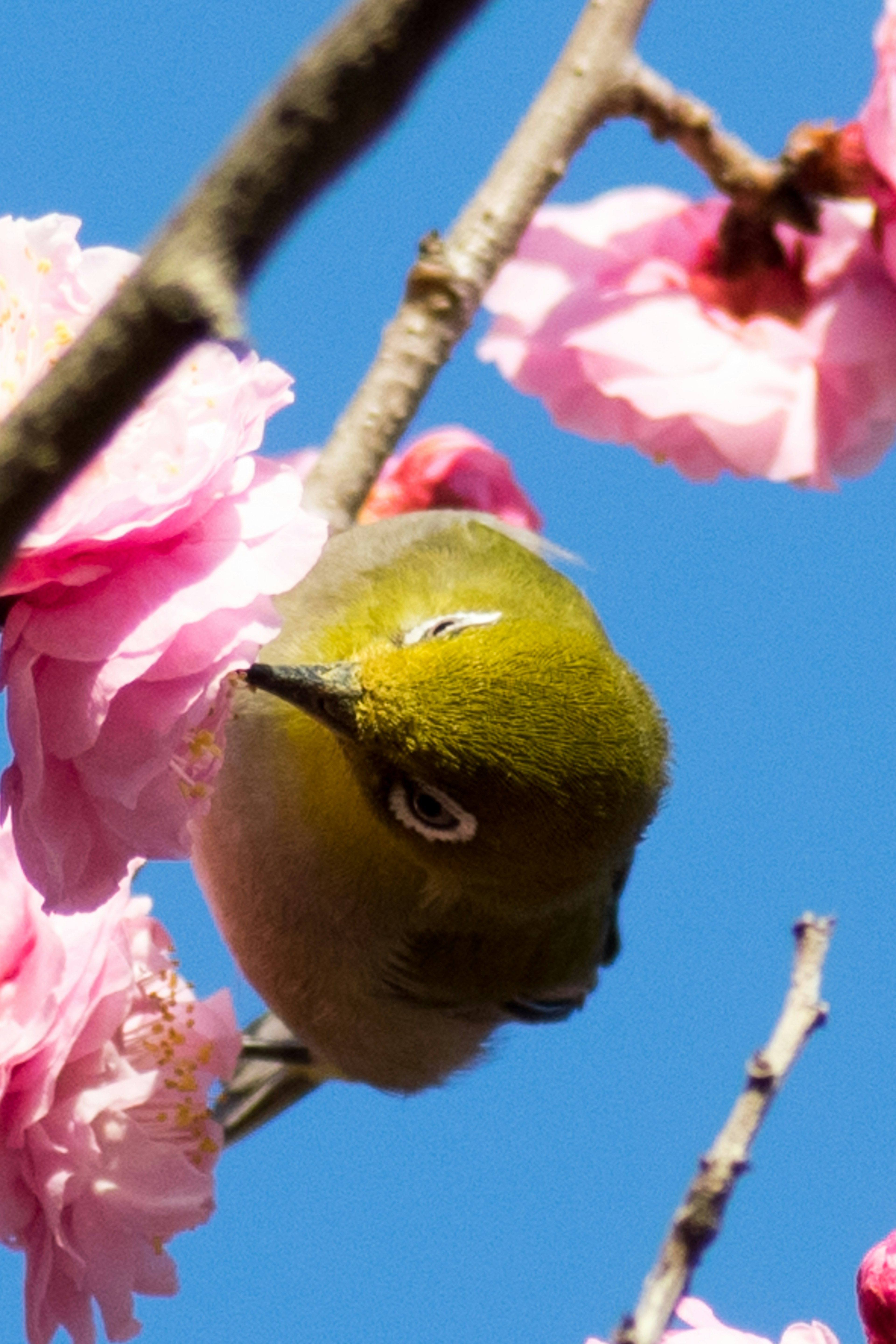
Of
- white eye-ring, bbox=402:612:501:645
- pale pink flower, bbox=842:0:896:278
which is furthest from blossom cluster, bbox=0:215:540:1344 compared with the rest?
pale pink flower, bbox=842:0:896:278

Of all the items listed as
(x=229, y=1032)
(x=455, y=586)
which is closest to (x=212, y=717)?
(x=229, y=1032)

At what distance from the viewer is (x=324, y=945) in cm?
232

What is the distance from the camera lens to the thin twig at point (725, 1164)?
1.59 meters

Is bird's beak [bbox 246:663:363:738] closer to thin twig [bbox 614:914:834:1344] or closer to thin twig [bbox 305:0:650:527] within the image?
thin twig [bbox 305:0:650:527]

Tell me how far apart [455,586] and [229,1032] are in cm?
88

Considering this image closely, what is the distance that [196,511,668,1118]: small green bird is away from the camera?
186 centimetres

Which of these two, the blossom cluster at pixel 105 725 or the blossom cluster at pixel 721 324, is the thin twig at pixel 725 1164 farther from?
the blossom cluster at pixel 721 324

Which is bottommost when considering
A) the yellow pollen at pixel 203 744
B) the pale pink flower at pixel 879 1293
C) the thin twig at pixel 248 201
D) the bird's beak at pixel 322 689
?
the thin twig at pixel 248 201

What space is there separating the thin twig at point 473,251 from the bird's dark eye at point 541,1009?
0.90 m

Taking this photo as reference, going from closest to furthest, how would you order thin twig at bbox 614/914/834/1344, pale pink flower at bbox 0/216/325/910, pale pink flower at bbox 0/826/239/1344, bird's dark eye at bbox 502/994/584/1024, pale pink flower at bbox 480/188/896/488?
pale pink flower at bbox 0/216/325/910 → pale pink flower at bbox 0/826/239/1344 → thin twig at bbox 614/914/834/1344 → pale pink flower at bbox 480/188/896/488 → bird's dark eye at bbox 502/994/584/1024

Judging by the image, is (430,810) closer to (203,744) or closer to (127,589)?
(203,744)

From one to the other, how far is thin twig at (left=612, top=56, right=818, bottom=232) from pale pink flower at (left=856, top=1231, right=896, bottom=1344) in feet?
4.77

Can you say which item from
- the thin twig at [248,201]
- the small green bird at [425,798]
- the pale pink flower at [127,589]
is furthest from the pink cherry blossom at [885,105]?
the thin twig at [248,201]

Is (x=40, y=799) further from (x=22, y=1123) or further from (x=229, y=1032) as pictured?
(x=229, y=1032)
